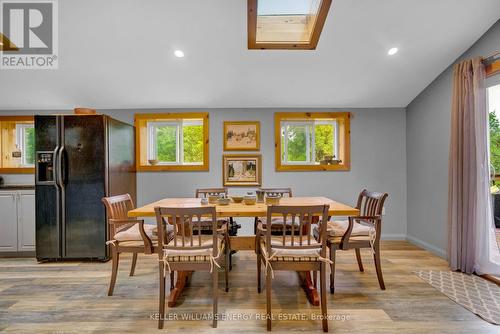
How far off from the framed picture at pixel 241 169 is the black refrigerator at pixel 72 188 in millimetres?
1600

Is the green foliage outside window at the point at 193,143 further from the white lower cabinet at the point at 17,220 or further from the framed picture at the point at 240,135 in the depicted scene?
the white lower cabinet at the point at 17,220

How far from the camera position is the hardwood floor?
183 cm

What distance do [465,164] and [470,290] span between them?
1.21 meters

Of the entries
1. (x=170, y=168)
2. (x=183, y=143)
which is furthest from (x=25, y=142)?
(x=183, y=143)

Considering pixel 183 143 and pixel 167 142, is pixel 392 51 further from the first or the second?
pixel 167 142

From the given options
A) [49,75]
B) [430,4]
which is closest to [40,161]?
[49,75]

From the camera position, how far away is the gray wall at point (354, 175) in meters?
3.85

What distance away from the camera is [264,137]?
3.84 meters

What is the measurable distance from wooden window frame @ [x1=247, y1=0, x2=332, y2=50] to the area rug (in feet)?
8.92

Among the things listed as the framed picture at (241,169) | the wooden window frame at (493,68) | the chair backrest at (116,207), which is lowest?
the chair backrest at (116,207)

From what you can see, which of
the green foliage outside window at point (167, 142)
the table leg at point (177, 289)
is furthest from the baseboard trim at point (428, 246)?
the green foliage outside window at point (167, 142)

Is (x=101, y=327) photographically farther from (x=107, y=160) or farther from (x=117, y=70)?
(x=117, y=70)

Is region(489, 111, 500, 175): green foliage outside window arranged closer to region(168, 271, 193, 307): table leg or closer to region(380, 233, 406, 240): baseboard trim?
region(380, 233, 406, 240): baseboard trim

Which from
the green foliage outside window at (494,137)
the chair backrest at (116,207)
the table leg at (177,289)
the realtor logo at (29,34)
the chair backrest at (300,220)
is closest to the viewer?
the chair backrest at (300,220)
